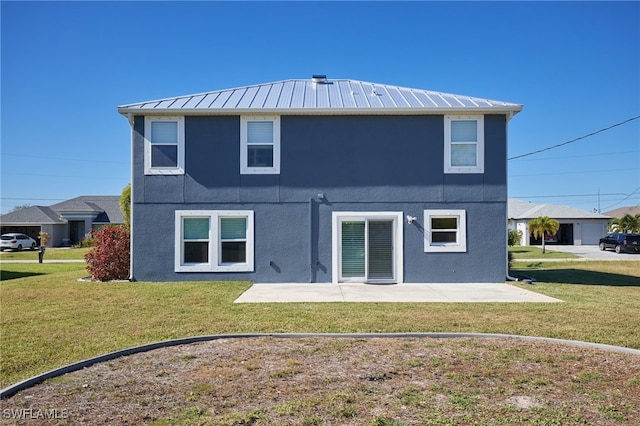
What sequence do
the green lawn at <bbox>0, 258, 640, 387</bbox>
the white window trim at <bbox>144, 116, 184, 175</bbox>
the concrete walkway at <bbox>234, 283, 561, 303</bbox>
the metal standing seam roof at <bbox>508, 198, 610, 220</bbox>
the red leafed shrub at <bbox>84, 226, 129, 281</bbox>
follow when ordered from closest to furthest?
1. the green lawn at <bbox>0, 258, 640, 387</bbox>
2. the concrete walkway at <bbox>234, 283, 561, 303</bbox>
3. the white window trim at <bbox>144, 116, 184, 175</bbox>
4. the red leafed shrub at <bbox>84, 226, 129, 281</bbox>
5. the metal standing seam roof at <bbox>508, 198, 610, 220</bbox>

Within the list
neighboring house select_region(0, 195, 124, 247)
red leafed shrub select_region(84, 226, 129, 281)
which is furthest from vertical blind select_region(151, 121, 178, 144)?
neighboring house select_region(0, 195, 124, 247)

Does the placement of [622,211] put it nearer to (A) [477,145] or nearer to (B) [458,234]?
(A) [477,145]

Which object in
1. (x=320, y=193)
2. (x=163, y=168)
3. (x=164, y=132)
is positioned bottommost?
(x=320, y=193)

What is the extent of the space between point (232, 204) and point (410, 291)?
6093 mm

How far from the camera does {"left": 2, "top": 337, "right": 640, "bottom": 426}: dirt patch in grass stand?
4.20m

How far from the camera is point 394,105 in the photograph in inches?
559

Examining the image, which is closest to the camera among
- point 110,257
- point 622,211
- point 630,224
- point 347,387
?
point 347,387

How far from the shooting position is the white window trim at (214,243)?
13914mm

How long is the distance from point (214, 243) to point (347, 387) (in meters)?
9.80

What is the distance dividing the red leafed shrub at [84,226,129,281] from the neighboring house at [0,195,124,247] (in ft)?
98.0

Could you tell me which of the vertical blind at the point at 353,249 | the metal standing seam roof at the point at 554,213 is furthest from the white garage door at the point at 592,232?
the vertical blind at the point at 353,249

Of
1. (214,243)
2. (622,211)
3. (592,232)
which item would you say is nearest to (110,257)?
Result: (214,243)

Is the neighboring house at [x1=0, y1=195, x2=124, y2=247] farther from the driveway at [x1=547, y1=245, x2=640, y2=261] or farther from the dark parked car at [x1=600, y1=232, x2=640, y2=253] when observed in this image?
the dark parked car at [x1=600, y1=232, x2=640, y2=253]

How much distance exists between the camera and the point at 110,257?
561 inches
